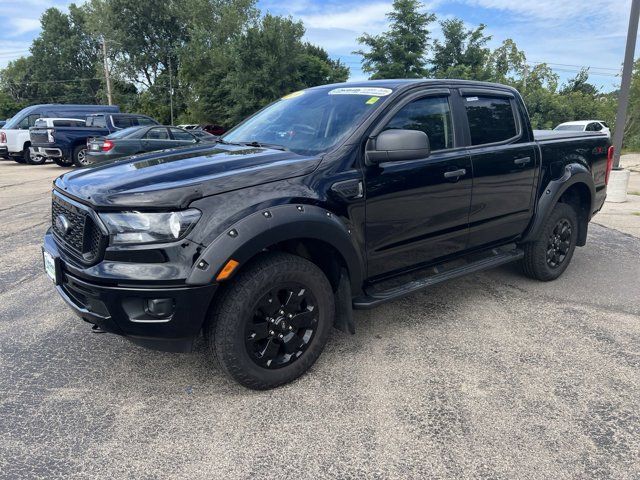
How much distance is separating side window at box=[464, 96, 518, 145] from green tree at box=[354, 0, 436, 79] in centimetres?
2850

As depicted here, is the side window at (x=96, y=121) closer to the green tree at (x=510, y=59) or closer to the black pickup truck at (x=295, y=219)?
the black pickup truck at (x=295, y=219)

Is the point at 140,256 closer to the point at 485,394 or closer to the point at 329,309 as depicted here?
the point at 329,309

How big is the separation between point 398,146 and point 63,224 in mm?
1989

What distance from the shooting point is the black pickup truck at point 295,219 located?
2.39 meters

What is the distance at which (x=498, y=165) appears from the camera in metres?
3.82

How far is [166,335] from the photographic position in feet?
8.07

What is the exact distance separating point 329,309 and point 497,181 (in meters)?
1.85

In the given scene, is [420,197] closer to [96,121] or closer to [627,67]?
[627,67]

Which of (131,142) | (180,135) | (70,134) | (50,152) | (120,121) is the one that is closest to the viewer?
(131,142)

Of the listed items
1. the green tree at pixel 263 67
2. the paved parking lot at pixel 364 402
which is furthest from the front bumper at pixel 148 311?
the green tree at pixel 263 67

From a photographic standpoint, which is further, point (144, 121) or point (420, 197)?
point (144, 121)

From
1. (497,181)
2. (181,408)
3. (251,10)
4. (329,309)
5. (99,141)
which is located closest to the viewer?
(181,408)

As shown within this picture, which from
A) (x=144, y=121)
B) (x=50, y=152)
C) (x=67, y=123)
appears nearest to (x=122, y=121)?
(x=144, y=121)

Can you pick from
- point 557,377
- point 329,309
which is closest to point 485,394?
point 557,377
